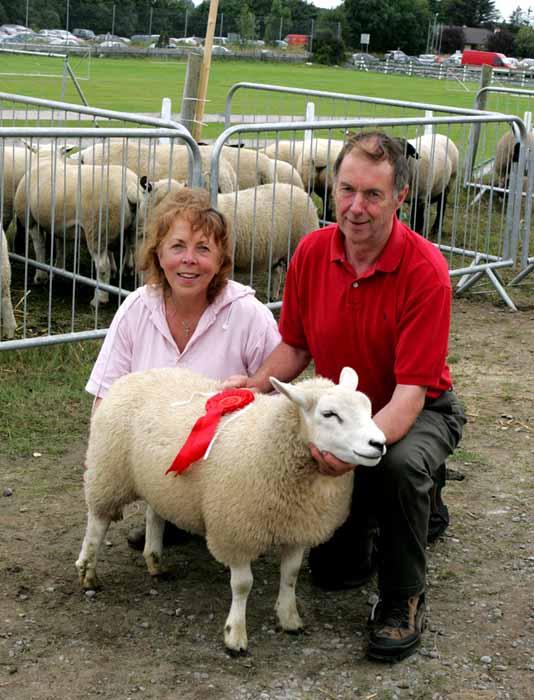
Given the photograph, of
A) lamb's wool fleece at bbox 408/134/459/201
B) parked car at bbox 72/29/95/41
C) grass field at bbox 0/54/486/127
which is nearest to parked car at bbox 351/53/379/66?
grass field at bbox 0/54/486/127

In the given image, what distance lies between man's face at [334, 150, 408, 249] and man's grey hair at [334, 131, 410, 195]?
1 cm

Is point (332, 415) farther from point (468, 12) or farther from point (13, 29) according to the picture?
point (468, 12)

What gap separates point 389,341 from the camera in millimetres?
3289

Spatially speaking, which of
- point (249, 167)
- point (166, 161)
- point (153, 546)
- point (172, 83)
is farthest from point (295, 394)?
point (172, 83)

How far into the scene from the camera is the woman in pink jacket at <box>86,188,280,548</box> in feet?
11.7

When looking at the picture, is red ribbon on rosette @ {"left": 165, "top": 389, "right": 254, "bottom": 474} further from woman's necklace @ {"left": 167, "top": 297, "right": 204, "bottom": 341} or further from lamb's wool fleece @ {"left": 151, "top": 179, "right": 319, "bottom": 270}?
lamb's wool fleece @ {"left": 151, "top": 179, "right": 319, "bottom": 270}

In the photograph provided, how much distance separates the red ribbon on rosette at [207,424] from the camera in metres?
3.11

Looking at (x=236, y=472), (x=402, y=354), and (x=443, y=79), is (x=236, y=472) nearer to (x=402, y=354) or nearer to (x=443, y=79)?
(x=402, y=354)

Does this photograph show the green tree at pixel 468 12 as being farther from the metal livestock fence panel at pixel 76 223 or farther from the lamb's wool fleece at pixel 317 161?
the metal livestock fence panel at pixel 76 223

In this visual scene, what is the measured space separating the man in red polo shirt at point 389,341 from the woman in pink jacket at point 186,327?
25 centimetres

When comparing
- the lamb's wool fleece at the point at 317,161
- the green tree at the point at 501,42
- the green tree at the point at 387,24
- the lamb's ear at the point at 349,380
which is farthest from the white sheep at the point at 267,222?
the green tree at the point at 501,42

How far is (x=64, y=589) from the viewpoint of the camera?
11.5 feet

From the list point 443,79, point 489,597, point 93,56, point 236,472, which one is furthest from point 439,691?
point 443,79

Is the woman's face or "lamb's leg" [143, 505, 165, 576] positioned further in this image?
"lamb's leg" [143, 505, 165, 576]
